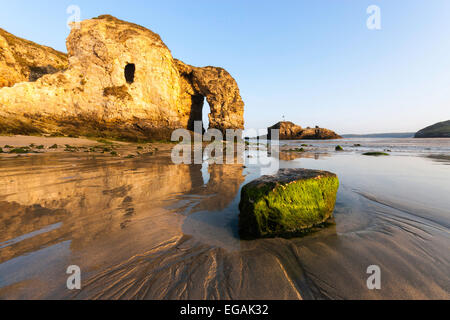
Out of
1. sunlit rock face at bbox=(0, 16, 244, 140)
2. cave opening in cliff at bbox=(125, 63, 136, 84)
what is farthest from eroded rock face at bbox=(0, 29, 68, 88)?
cave opening in cliff at bbox=(125, 63, 136, 84)

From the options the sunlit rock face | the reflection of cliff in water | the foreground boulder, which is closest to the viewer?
the reflection of cliff in water

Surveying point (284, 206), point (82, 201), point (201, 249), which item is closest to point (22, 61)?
point (82, 201)

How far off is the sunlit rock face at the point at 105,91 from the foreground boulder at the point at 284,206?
19.4m

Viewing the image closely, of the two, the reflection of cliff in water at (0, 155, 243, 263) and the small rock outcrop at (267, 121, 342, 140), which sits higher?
the small rock outcrop at (267, 121, 342, 140)

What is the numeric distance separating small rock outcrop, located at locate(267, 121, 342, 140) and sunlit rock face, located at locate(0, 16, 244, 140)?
4666 centimetres

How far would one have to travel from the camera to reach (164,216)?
9.12 feet

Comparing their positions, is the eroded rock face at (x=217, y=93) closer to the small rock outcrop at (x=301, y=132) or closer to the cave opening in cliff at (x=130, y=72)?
the cave opening in cliff at (x=130, y=72)

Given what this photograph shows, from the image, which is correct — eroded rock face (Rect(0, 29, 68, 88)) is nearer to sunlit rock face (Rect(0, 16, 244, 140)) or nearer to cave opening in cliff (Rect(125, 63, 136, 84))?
sunlit rock face (Rect(0, 16, 244, 140))

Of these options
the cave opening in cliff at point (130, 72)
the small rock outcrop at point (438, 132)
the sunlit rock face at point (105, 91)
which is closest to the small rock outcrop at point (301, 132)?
the small rock outcrop at point (438, 132)

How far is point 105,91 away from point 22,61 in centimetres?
1326

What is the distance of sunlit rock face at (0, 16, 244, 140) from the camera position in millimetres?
15195

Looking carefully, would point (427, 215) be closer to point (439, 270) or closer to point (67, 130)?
point (439, 270)

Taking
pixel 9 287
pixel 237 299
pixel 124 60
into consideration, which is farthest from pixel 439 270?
pixel 124 60
